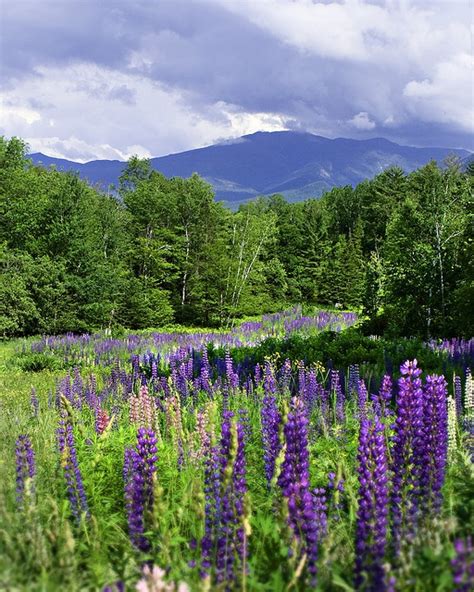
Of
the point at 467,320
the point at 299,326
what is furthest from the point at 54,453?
the point at 299,326

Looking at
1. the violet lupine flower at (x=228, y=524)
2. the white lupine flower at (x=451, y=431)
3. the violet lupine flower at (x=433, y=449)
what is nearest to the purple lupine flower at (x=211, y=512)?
the violet lupine flower at (x=228, y=524)

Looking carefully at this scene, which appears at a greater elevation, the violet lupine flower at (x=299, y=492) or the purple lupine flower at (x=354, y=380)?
the violet lupine flower at (x=299, y=492)

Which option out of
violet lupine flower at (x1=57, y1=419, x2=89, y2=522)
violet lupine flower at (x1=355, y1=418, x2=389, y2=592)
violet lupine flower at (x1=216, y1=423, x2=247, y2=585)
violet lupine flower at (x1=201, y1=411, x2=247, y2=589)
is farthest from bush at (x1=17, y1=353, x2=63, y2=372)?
violet lupine flower at (x1=355, y1=418, x2=389, y2=592)

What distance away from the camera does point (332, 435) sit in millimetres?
4988

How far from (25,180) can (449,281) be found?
2237 cm

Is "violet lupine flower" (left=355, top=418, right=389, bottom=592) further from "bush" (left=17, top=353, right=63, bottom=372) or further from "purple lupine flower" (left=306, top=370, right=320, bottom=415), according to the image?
"bush" (left=17, top=353, right=63, bottom=372)

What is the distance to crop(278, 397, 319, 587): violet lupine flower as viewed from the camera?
7.00 ft

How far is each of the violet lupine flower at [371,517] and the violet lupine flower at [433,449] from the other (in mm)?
345

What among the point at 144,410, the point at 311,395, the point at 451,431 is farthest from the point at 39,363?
the point at 451,431

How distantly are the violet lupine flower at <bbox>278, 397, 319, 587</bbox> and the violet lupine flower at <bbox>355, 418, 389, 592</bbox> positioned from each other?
0.19 meters

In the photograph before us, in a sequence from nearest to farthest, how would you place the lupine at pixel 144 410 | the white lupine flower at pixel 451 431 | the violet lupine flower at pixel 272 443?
the violet lupine flower at pixel 272 443 → the white lupine flower at pixel 451 431 → the lupine at pixel 144 410

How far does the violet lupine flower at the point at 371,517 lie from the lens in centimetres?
190

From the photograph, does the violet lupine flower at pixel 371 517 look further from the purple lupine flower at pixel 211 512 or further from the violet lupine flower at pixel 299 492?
the purple lupine flower at pixel 211 512

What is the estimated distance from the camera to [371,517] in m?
2.23
